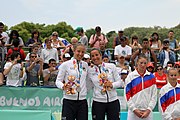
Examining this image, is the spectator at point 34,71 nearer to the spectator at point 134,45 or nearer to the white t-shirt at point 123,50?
the white t-shirt at point 123,50

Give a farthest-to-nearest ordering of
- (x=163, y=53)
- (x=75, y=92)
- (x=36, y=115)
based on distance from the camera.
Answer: (x=163, y=53) < (x=36, y=115) < (x=75, y=92)

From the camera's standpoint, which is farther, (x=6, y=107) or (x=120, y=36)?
(x=120, y=36)

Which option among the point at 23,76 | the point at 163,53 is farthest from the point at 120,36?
the point at 23,76

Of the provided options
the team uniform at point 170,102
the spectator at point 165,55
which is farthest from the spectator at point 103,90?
the spectator at point 165,55

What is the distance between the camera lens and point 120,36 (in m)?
12.4

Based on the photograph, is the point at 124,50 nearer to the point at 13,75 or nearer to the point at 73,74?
the point at 13,75

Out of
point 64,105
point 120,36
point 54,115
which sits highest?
point 120,36

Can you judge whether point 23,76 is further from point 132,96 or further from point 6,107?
point 132,96

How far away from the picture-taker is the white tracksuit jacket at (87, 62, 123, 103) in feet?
20.5

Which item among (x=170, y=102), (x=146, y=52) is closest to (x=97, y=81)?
(x=170, y=102)

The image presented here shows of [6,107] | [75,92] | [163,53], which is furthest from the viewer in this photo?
[163,53]

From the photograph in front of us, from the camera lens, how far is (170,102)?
645cm

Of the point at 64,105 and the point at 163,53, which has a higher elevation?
the point at 163,53

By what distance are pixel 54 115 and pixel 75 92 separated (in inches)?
89.8
